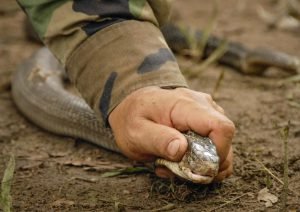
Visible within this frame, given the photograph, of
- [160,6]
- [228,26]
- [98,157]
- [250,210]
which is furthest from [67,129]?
[228,26]

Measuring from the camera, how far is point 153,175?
224 centimetres

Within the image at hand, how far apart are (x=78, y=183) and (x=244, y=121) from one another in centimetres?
95

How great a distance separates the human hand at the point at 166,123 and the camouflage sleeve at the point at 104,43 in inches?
3.4

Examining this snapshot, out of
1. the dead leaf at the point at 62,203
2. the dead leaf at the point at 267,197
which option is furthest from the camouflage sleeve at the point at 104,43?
the dead leaf at the point at 267,197

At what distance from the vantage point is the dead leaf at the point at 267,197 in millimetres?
1928

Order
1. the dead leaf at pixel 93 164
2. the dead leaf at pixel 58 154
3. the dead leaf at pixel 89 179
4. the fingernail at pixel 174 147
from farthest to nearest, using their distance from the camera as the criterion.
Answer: the dead leaf at pixel 58 154 → the dead leaf at pixel 93 164 → the dead leaf at pixel 89 179 → the fingernail at pixel 174 147

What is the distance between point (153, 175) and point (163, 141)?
52 centimetres

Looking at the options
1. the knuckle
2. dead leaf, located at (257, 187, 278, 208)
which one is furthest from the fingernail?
dead leaf, located at (257, 187, 278, 208)

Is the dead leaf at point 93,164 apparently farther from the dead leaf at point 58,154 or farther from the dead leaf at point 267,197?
the dead leaf at point 267,197

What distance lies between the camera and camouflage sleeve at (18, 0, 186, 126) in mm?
1966

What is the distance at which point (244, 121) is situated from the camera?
285 cm

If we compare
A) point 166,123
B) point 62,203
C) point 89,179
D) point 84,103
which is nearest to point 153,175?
point 89,179

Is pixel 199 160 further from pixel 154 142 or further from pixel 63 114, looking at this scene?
pixel 63 114

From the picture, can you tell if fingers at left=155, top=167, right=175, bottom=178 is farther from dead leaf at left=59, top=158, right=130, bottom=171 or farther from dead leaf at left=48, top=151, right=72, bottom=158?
dead leaf at left=48, top=151, right=72, bottom=158
